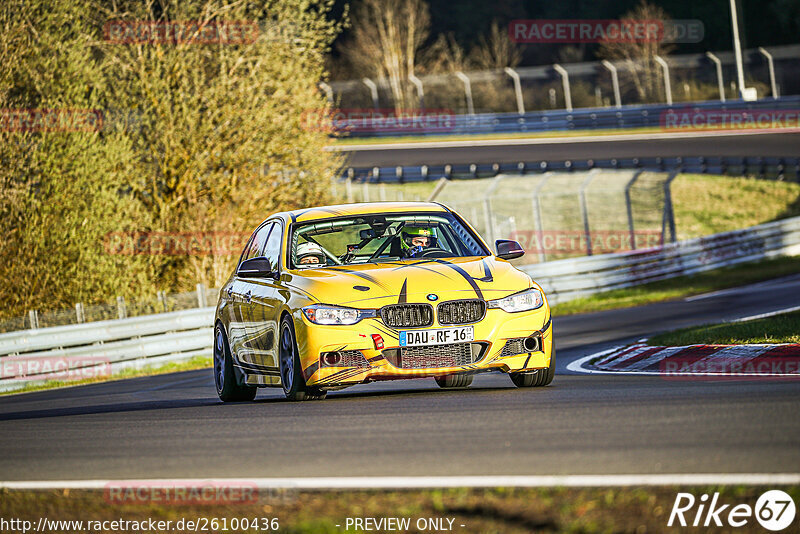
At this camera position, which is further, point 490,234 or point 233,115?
point 490,234

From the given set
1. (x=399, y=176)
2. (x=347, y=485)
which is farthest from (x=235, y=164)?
(x=347, y=485)

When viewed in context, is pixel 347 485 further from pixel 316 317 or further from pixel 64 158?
pixel 64 158

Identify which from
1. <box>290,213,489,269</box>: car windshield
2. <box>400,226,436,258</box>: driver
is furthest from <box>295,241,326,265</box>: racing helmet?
<box>400,226,436,258</box>: driver

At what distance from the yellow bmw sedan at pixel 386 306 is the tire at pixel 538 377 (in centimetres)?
1

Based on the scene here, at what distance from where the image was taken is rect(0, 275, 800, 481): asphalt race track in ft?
20.1

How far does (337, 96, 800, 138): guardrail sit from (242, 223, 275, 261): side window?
38893 mm

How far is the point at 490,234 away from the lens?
3180cm

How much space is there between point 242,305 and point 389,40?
67.8m

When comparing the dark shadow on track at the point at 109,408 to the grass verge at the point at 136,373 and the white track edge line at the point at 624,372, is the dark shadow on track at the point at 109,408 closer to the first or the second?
the white track edge line at the point at 624,372

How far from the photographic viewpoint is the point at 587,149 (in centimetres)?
4903

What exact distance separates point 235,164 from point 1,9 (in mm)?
6702
